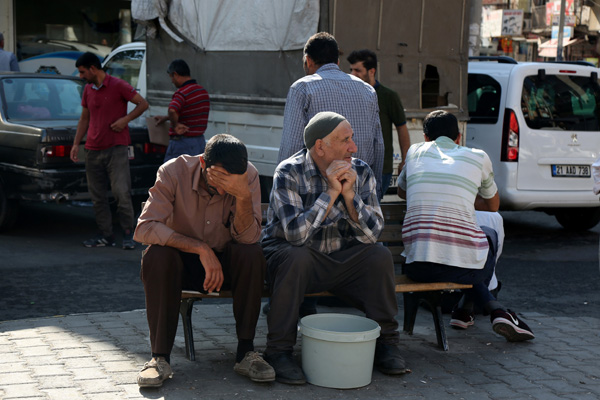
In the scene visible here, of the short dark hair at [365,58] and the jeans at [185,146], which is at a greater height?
the short dark hair at [365,58]

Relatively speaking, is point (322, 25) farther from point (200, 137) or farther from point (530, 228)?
point (530, 228)

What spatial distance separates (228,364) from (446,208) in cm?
153

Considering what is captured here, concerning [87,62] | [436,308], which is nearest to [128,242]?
[87,62]

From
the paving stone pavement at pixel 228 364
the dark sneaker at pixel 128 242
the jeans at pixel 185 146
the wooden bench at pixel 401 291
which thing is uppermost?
the jeans at pixel 185 146

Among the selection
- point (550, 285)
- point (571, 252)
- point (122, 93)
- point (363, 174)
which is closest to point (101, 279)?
point (122, 93)

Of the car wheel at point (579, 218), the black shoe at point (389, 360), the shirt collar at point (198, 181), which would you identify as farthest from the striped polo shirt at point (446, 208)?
the car wheel at point (579, 218)

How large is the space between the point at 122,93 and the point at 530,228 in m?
5.26

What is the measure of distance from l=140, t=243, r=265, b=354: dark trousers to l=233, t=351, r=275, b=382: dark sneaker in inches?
4.5

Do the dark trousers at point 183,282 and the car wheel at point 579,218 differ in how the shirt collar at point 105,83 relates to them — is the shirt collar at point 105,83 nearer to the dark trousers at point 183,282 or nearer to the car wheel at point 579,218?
the dark trousers at point 183,282

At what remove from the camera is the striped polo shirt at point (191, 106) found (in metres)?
8.52

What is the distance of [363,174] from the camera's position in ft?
15.9

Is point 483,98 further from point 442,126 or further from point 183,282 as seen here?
point 183,282

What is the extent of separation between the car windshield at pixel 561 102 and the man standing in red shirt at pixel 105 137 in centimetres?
411

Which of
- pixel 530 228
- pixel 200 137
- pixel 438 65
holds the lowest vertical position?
pixel 530 228
